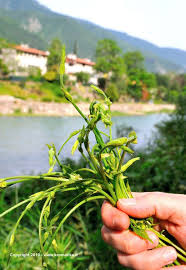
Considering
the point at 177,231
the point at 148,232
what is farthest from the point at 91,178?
the point at 177,231

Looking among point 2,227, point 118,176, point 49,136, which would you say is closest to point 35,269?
point 2,227

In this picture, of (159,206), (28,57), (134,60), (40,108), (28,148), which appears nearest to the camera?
(159,206)

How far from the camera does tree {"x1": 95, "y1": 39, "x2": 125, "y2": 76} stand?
10.8ft

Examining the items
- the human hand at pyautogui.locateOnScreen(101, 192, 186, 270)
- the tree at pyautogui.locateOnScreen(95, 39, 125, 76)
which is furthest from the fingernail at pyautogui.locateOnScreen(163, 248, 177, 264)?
the tree at pyautogui.locateOnScreen(95, 39, 125, 76)

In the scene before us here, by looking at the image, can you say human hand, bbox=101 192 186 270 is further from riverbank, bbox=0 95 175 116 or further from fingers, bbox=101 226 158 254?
riverbank, bbox=0 95 175 116

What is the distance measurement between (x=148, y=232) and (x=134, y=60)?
5.85 metres

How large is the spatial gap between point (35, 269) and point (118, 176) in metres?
0.84

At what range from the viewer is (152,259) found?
493mm

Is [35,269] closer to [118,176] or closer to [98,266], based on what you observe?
[98,266]

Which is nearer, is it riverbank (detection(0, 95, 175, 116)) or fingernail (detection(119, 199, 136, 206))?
fingernail (detection(119, 199, 136, 206))

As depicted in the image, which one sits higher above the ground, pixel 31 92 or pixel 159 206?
pixel 31 92

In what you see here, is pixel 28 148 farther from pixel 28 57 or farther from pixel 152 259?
pixel 28 57

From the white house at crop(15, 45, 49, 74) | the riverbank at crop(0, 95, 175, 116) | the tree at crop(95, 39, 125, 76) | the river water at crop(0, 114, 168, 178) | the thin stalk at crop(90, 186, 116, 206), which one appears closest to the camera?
the thin stalk at crop(90, 186, 116, 206)

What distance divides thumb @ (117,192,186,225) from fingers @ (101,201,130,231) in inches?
0.5
